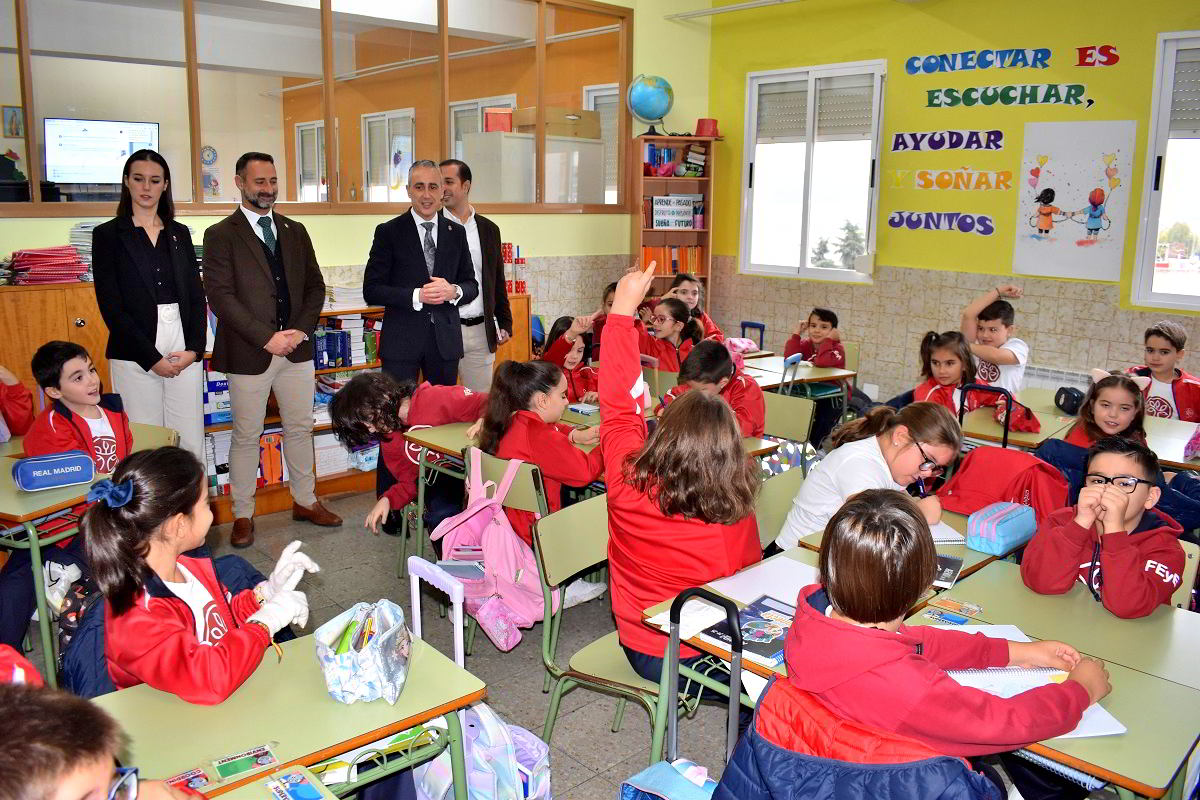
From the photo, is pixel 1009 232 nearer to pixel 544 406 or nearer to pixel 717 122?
pixel 717 122

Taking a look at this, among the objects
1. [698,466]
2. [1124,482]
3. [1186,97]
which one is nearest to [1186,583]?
[1124,482]

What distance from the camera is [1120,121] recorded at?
6.41m

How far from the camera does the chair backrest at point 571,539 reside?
2.71 metres

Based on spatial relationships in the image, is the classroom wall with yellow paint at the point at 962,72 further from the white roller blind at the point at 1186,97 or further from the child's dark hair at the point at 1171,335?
the child's dark hair at the point at 1171,335

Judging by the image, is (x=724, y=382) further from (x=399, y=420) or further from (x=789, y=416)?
(x=399, y=420)

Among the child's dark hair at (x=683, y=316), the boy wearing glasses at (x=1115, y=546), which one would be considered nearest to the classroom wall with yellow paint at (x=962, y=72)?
the child's dark hair at (x=683, y=316)

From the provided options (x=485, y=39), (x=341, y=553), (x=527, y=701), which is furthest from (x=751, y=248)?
(x=527, y=701)

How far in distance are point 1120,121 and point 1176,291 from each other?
3.95 feet

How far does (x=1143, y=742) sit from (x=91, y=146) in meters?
5.97

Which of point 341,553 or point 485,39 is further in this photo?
point 485,39

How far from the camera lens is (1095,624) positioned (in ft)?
7.54


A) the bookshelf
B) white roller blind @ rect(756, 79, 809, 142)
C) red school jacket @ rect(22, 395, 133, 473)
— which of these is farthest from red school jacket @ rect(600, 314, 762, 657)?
white roller blind @ rect(756, 79, 809, 142)

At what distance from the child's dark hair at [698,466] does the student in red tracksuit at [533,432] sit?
3.67 feet

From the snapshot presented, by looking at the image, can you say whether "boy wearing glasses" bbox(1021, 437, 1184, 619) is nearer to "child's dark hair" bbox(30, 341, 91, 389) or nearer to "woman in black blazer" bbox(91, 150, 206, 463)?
"child's dark hair" bbox(30, 341, 91, 389)
